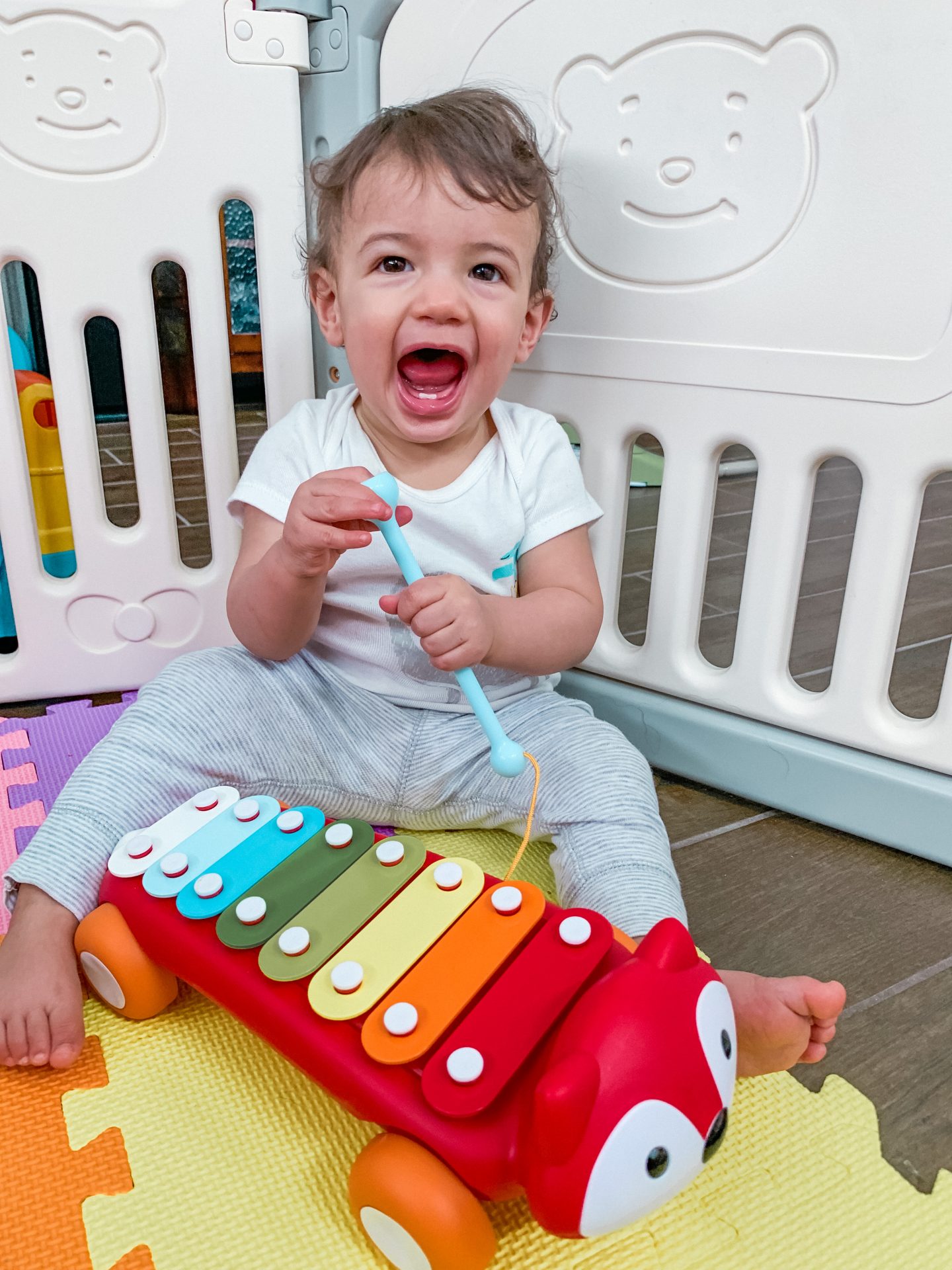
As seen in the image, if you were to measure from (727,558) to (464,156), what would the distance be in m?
0.88

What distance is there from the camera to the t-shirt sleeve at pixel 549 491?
728 millimetres

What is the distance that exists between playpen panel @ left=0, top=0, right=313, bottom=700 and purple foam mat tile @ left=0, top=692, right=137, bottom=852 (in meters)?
0.04

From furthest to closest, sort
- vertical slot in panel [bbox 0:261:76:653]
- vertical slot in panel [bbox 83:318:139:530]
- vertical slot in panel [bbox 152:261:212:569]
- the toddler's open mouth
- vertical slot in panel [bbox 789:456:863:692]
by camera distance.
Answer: vertical slot in panel [bbox 83:318:139:530] < vertical slot in panel [bbox 152:261:212:569] < vertical slot in panel [bbox 789:456:863:692] < vertical slot in panel [bbox 0:261:76:653] < the toddler's open mouth

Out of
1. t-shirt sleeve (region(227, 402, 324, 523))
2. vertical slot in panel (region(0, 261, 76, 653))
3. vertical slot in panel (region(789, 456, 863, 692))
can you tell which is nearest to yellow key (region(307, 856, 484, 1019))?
t-shirt sleeve (region(227, 402, 324, 523))

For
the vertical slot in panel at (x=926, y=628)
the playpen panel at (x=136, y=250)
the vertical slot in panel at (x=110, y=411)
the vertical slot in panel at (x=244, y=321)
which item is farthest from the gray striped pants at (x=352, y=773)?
the vertical slot in panel at (x=244, y=321)

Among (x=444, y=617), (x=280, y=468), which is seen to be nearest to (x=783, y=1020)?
(x=444, y=617)

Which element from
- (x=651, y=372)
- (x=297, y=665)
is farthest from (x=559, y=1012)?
(x=651, y=372)

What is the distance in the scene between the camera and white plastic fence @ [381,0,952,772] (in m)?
0.60

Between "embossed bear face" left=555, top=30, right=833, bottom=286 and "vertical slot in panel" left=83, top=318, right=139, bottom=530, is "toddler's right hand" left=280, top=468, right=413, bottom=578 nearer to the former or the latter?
"embossed bear face" left=555, top=30, right=833, bottom=286

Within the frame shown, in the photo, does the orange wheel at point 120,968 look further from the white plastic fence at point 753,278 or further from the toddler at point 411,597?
the white plastic fence at point 753,278

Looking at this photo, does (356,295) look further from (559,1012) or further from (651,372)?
(559,1012)

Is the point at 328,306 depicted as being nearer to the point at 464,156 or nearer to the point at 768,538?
the point at 464,156

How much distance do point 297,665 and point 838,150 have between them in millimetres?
492

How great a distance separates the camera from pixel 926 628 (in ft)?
3.62
